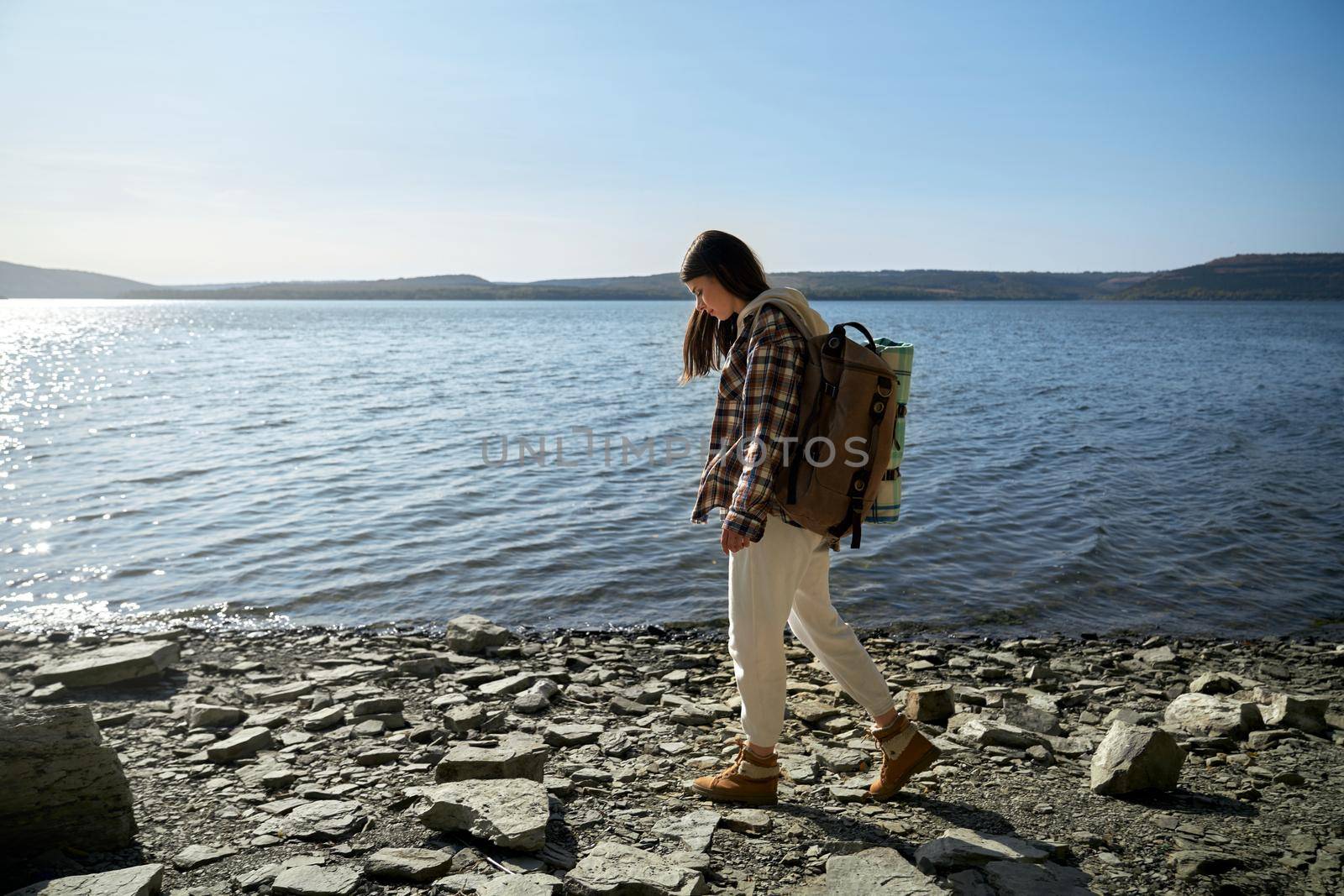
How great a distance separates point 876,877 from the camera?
3.64 meters

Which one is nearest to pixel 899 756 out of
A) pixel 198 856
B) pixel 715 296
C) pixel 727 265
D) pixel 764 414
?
pixel 764 414

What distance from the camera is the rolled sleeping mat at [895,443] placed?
4227 mm

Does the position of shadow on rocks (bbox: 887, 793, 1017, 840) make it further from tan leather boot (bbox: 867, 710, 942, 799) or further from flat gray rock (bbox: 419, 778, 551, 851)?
flat gray rock (bbox: 419, 778, 551, 851)

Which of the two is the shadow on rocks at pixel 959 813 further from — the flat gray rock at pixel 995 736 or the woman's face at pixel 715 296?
the woman's face at pixel 715 296

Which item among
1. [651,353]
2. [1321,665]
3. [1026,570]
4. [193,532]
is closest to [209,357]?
[651,353]

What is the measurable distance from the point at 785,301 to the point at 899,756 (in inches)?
98.3

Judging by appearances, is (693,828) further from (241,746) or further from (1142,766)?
(241,746)

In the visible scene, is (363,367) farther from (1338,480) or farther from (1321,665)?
(1321,665)

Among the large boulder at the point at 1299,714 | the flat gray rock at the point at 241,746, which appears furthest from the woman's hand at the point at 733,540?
the large boulder at the point at 1299,714

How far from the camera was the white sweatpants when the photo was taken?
163 inches

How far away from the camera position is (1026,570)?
436 inches

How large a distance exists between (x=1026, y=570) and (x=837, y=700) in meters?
5.71

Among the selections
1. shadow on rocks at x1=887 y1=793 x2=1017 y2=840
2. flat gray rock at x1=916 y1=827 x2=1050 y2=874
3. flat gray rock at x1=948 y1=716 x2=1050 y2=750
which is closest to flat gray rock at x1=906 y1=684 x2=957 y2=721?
flat gray rock at x1=948 y1=716 x2=1050 y2=750

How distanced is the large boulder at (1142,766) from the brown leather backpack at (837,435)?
208cm
